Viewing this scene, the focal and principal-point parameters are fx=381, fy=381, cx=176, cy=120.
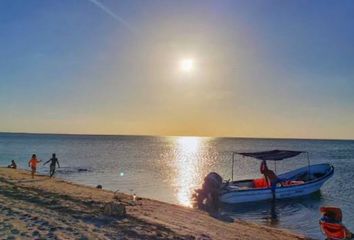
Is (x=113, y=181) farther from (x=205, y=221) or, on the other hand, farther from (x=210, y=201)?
(x=205, y=221)

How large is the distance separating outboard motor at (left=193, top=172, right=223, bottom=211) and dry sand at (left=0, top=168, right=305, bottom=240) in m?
3.98

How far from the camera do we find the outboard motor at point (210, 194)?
21156 mm

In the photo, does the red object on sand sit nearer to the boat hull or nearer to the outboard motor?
the outboard motor

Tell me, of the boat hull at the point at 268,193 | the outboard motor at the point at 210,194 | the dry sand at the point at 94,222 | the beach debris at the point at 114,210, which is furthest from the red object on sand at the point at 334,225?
the boat hull at the point at 268,193

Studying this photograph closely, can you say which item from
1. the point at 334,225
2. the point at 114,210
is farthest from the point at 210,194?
the point at 334,225

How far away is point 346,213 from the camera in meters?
22.4

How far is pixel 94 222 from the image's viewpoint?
11914mm

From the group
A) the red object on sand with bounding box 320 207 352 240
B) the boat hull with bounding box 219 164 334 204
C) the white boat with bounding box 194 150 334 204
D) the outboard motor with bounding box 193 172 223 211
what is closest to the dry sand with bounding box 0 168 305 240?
the red object on sand with bounding box 320 207 352 240

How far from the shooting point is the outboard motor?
21.2m

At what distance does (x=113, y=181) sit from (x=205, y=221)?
2117 centimetres

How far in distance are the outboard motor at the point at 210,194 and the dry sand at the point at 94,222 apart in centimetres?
398

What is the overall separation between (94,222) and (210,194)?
10327 mm

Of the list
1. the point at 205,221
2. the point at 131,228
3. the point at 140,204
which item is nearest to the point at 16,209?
the point at 131,228

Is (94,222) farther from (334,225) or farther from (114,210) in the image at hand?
(334,225)
